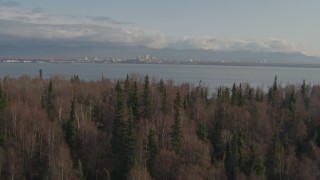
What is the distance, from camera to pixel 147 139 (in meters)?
46.7

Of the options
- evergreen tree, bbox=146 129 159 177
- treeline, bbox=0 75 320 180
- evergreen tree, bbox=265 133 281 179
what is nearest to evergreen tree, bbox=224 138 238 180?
treeline, bbox=0 75 320 180

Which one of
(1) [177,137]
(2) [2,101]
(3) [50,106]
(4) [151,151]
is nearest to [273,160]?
(1) [177,137]

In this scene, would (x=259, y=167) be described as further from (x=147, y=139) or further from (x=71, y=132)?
Result: (x=71, y=132)

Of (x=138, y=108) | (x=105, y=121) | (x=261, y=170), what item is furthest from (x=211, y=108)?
(x=261, y=170)

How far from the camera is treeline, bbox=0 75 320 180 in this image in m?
42.6

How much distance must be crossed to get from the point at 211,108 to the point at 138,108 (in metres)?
11.3

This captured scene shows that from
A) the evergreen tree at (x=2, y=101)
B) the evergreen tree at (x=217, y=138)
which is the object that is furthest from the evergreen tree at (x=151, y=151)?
the evergreen tree at (x=2, y=101)

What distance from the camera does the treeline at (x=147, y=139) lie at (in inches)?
1676

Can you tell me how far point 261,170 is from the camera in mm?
43906

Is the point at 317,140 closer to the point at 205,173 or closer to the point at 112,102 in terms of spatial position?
the point at 205,173

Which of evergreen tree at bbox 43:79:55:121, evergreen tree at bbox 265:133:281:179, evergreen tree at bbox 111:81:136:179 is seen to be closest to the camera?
evergreen tree at bbox 111:81:136:179

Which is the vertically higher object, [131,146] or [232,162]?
[131,146]

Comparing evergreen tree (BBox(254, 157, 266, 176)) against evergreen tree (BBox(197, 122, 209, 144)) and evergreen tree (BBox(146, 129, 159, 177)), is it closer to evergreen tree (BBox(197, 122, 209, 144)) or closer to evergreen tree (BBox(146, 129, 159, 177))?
evergreen tree (BBox(197, 122, 209, 144))

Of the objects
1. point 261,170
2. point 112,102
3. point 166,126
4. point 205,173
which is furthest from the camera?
point 112,102
